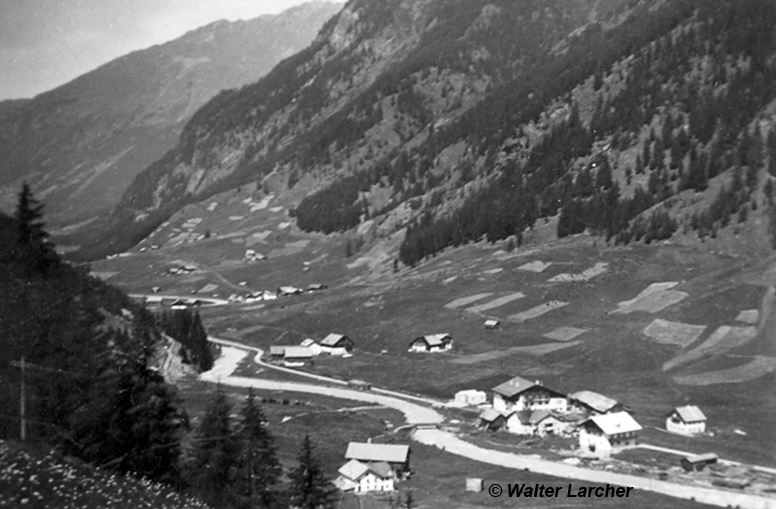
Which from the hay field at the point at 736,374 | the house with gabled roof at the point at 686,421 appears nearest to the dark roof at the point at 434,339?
the hay field at the point at 736,374

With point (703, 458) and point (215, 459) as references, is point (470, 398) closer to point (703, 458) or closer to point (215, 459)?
point (703, 458)

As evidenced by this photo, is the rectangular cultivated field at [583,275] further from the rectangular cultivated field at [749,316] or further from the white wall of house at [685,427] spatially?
the white wall of house at [685,427]

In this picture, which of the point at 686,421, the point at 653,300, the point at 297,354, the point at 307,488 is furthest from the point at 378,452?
the point at 653,300

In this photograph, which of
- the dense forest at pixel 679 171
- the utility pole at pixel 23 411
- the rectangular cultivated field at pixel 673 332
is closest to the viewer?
the utility pole at pixel 23 411

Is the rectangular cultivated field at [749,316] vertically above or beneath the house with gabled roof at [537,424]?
above

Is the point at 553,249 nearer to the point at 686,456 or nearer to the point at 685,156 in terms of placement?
the point at 685,156

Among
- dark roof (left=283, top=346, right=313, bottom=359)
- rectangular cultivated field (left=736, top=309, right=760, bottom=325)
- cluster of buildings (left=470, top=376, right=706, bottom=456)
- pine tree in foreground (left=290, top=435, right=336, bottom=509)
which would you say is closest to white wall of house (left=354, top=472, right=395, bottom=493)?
pine tree in foreground (left=290, top=435, right=336, bottom=509)

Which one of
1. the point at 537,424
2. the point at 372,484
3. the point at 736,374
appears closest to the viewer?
the point at 372,484
